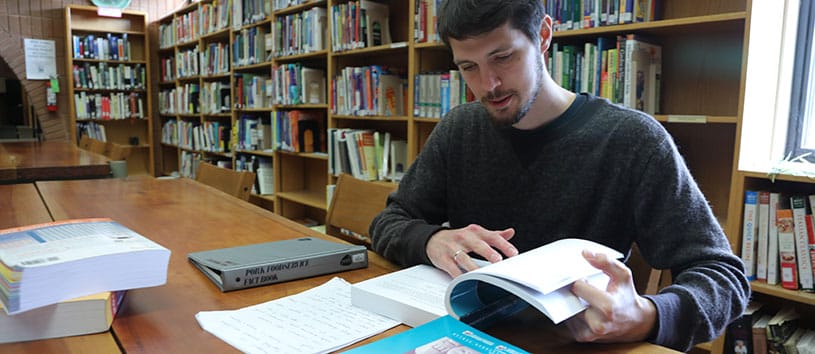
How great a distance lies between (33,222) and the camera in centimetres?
131

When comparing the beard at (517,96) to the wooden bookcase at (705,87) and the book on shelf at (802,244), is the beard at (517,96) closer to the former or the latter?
the wooden bookcase at (705,87)

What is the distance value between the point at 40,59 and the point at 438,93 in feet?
16.4

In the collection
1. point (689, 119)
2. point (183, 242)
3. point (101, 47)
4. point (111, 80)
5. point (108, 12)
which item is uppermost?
point (108, 12)

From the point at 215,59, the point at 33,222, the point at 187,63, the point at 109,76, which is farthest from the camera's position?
the point at 109,76

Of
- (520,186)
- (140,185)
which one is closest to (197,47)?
(140,185)

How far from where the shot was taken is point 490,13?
984mm

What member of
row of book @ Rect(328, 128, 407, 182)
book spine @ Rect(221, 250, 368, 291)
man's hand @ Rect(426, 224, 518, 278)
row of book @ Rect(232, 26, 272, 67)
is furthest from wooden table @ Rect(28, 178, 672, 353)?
row of book @ Rect(232, 26, 272, 67)

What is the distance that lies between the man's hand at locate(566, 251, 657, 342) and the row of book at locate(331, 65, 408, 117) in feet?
7.36

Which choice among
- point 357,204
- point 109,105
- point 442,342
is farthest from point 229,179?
point 109,105

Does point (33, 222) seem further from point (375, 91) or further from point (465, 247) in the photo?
point (375, 91)

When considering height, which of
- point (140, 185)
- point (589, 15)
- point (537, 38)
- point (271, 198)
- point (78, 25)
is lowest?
point (271, 198)

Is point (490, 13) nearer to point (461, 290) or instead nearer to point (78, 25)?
point (461, 290)

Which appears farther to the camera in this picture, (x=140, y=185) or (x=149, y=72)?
(x=149, y=72)

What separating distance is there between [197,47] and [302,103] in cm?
238
